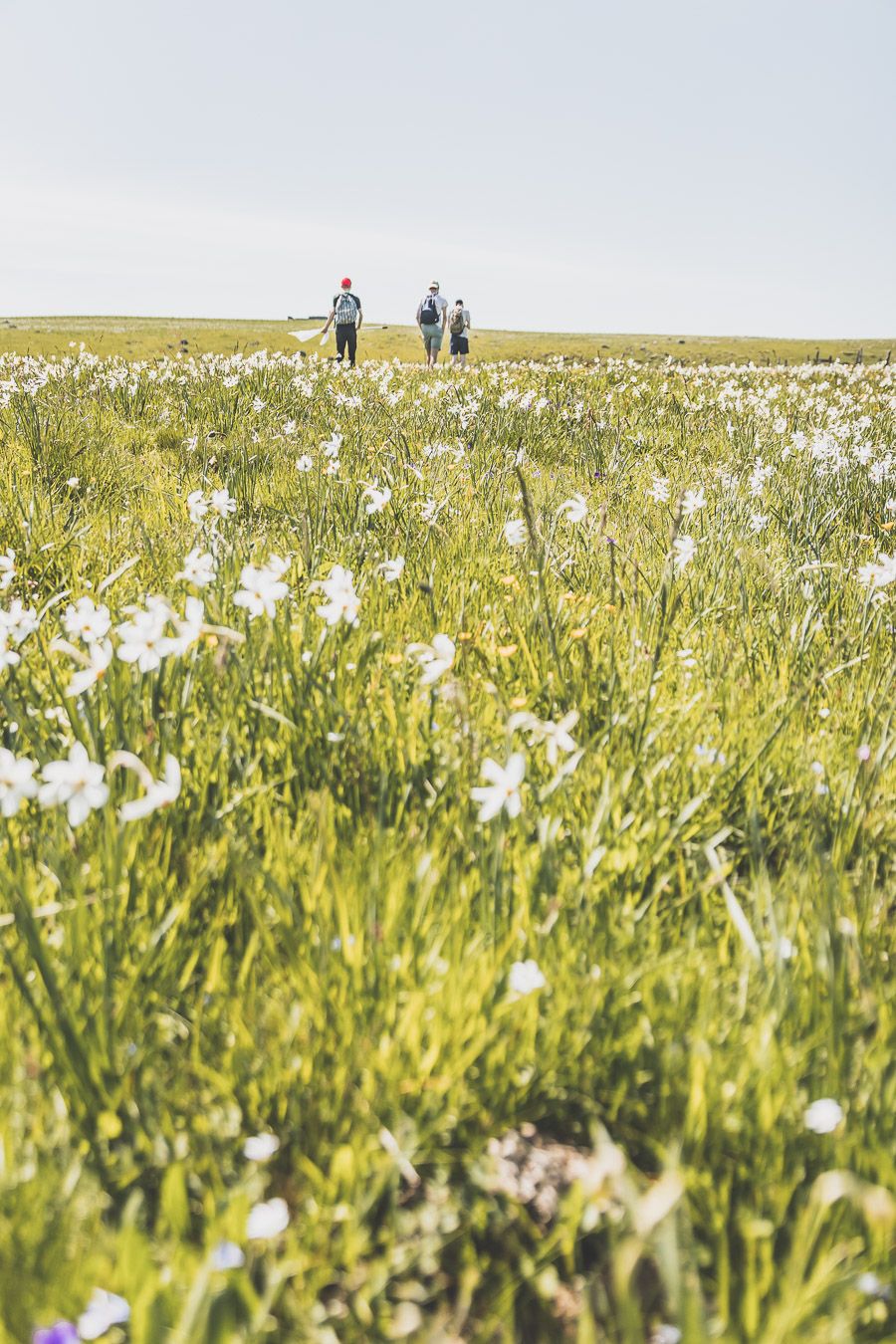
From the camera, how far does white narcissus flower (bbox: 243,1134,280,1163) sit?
1.38 m

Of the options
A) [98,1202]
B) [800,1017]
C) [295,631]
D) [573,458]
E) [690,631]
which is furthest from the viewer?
[573,458]

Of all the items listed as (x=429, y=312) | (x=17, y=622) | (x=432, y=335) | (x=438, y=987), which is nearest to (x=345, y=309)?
(x=429, y=312)

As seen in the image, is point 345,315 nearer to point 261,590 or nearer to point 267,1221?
point 261,590

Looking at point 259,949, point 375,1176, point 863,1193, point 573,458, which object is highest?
point 573,458

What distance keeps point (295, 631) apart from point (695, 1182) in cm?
215

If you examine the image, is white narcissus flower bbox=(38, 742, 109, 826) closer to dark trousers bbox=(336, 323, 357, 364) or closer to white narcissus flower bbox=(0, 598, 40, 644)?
white narcissus flower bbox=(0, 598, 40, 644)

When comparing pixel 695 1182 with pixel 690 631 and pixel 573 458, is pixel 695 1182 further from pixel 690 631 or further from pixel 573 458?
pixel 573 458

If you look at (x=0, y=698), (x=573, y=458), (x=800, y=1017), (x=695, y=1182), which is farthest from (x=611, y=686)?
(x=573, y=458)

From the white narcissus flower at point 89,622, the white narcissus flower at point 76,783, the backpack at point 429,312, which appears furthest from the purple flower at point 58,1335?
the backpack at point 429,312

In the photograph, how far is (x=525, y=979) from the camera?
1.58m

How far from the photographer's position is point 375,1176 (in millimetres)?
1420

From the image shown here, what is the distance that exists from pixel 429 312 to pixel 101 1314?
2751 centimetres

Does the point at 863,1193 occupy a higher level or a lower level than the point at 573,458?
lower

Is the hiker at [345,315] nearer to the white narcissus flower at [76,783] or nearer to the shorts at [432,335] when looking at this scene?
the shorts at [432,335]
